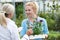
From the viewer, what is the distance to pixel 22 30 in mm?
3479

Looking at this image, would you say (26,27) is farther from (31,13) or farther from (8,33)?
(8,33)

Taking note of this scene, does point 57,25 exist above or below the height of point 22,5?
below

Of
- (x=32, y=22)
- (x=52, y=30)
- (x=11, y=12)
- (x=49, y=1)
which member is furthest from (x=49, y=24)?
(x=11, y=12)

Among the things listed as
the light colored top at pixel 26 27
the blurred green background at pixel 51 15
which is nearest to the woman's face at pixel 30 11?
the light colored top at pixel 26 27

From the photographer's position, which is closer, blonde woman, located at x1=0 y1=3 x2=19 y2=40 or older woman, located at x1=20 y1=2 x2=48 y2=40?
blonde woman, located at x1=0 y1=3 x2=19 y2=40

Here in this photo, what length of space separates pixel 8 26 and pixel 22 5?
2154mm

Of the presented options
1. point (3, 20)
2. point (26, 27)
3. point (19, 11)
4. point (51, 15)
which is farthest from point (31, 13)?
point (51, 15)

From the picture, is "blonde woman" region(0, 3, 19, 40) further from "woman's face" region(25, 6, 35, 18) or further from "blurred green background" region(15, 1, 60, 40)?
"blurred green background" region(15, 1, 60, 40)

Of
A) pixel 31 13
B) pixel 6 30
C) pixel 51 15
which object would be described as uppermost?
pixel 31 13

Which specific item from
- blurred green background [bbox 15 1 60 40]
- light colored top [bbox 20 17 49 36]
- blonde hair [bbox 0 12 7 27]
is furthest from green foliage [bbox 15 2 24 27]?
blonde hair [bbox 0 12 7 27]

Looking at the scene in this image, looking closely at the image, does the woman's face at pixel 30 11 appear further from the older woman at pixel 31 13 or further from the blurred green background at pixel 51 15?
the blurred green background at pixel 51 15

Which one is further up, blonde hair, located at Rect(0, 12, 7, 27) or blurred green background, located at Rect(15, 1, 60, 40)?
blonde hair, located at Rect(0, 12, 7, 27)

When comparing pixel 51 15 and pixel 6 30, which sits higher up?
pixel 6 30

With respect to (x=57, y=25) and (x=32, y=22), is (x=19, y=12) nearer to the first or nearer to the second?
(x=57, y=25)
